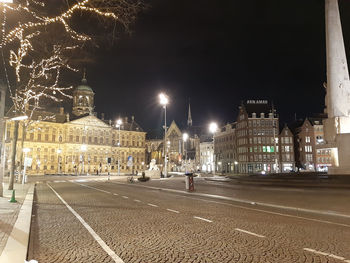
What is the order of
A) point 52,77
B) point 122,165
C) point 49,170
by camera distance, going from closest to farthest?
point 52,77, point 49,170, point 122,165

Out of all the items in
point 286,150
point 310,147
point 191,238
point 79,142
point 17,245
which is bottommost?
point 191,238

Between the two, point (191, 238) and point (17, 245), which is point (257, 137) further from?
point (17, 245)

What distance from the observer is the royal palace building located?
9606 centimetres

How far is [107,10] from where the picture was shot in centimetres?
948

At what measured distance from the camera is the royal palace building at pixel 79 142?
9606cm

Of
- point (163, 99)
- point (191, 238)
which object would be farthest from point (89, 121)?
point (191, 238)

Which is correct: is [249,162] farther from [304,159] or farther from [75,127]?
[75,127]

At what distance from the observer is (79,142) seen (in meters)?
105

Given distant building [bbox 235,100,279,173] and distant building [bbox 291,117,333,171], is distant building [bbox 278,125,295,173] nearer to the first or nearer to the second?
distant building [bbox 235,100,279,173]

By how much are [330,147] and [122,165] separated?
9582 cm

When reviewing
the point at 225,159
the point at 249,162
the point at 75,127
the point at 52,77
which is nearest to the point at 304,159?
the point at 249,162

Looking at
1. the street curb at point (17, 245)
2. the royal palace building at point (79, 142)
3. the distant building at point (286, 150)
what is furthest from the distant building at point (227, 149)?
the street curb at point (17, 245)

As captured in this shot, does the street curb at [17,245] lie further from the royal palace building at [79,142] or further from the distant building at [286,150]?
the distant building at [286,150]

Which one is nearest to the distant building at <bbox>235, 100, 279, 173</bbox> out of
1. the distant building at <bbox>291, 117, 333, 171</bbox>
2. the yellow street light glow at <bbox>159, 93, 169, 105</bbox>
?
the distant building at <bbox>291, 117, 333, 171</bbox>
